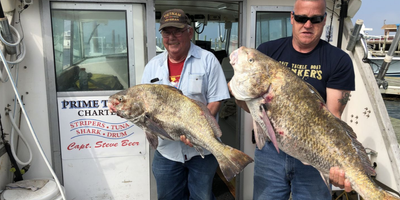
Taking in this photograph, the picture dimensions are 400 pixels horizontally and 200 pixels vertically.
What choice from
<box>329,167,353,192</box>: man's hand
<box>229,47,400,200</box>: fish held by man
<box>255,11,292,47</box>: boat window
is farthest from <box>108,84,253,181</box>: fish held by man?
<box>255,11,292,47</box>: boat window

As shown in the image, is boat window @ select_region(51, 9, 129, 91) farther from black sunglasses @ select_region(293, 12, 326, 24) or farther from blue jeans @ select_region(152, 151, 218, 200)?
black sunglasses @ select_region(293, 12, 326, 24)

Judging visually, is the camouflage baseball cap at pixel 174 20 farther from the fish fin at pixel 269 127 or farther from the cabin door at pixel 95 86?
the fish fin at pixel 269 127

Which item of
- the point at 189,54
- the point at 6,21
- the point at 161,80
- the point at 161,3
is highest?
the point at 161,3

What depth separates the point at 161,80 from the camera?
9.61 feet

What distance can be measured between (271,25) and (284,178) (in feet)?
7.25

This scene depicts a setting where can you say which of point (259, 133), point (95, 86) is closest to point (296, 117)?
point (259, 133)

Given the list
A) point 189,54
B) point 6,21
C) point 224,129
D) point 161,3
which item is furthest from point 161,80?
point 224,129

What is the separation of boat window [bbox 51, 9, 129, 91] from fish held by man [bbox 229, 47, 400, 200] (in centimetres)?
209

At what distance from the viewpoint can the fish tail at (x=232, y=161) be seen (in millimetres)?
2371

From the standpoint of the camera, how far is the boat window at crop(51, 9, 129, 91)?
141 inches

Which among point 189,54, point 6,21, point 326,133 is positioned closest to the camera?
point 326,133

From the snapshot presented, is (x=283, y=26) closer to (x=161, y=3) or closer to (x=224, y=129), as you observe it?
(x=161, y=3)

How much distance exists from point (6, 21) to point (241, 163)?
2.89m

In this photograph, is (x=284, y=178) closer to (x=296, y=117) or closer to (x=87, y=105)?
(x=296, y=117)
